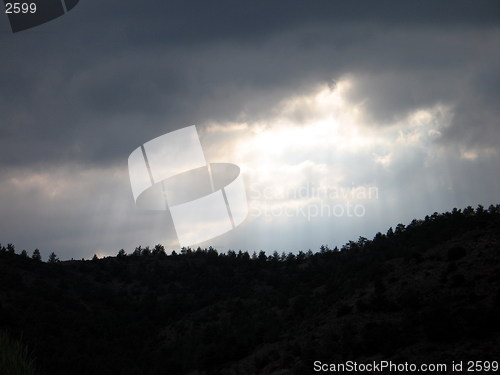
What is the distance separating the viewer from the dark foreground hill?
32344 millimetres

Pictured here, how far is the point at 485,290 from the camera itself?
3453 cm

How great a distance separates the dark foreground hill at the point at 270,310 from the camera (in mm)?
32344

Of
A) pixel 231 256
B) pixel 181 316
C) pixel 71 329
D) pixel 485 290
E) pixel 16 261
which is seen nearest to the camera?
pixel 485 290

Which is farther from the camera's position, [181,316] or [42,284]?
[42,284]

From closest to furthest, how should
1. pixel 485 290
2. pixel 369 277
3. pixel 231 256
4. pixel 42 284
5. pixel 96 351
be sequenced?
pixel 485 290
pixel 369 277
pixel 96 351
pixel 42 284
pixel 231 256

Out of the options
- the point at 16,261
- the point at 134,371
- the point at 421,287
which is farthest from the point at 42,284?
the point at 421,287

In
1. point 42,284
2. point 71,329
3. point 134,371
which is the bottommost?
point 134,371

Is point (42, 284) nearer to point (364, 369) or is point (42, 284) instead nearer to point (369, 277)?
point (369, 277)

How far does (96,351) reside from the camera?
77.7 meters

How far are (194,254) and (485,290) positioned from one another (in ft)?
417

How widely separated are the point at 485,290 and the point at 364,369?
1112 cm

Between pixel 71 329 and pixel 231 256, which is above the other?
pixel 231 256

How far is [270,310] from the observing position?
65.6 m

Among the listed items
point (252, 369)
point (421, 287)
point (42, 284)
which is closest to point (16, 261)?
point (42, 284)
